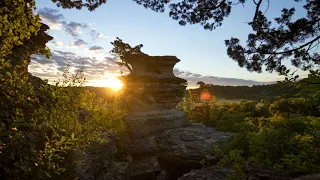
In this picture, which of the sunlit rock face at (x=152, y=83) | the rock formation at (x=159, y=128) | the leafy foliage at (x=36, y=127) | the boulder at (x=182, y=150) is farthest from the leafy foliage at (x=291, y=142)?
the sunlit rock face at (x=152, y=83)

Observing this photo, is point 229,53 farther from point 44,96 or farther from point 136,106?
point 136,106

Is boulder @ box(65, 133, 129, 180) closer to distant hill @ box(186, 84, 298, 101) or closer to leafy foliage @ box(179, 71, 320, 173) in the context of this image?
leafy foliage @ box(179, 71, 320, 173)

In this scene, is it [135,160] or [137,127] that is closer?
[135,160]

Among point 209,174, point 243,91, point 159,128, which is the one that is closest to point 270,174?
point 209,174

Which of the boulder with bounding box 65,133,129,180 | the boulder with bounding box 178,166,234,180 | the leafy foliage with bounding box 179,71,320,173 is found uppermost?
the leafy foliage with bounding box 179,71,320,173

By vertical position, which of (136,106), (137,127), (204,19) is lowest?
(137,127)

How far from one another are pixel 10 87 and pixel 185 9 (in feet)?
25.0

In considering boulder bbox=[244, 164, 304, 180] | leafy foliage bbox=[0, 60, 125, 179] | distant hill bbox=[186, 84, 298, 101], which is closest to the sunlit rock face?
leafy foliage bbox=[0, 60, 125, 179]

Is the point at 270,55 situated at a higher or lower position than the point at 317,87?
higher

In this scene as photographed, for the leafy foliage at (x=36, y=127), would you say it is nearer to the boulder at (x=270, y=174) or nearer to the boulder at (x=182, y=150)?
the boulder at (x=270, y=174)

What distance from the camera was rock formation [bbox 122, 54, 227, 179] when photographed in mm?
11844

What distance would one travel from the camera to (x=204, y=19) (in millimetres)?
9383

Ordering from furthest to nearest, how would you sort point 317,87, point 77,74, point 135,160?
point 135,160 < point 77,74 < point 317,87

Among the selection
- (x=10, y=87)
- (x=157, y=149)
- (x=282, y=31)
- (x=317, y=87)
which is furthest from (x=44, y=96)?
(x=282, y=31)
